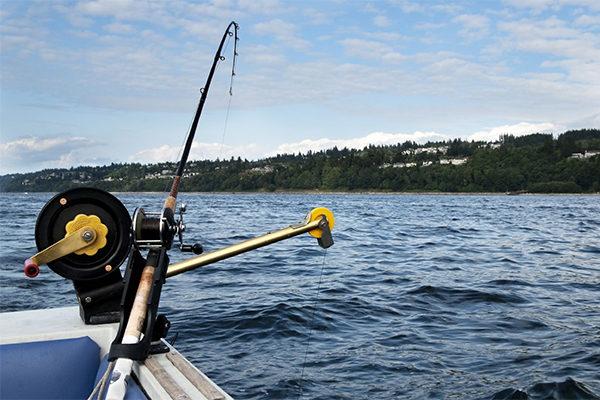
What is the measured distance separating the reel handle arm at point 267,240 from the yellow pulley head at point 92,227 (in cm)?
42

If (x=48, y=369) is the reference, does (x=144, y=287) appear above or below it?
above

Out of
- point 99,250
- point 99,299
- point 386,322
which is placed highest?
point 99,250

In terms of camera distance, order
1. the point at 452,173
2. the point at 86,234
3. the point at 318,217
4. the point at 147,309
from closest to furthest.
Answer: the point at 147,309, the point at 86,234, the point at 318,217, the point at 452,173

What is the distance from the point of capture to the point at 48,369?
3.16 meters

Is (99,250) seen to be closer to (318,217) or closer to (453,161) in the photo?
(318,217)

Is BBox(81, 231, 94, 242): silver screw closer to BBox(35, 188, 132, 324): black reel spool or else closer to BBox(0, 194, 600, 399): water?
BBox(35, 188, 132, 324): black reel spool

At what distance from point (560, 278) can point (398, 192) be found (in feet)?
377

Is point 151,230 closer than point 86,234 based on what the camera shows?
Yes

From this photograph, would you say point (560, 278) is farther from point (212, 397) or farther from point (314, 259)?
point (212, 397)

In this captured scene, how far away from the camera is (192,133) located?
190 inches

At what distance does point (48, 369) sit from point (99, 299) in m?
0.51

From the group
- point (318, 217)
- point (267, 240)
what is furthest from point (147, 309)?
point (318, 217)

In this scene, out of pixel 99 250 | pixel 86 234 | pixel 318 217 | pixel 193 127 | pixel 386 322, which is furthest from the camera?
pixel 386 322

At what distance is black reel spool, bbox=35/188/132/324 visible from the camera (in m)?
3.35
